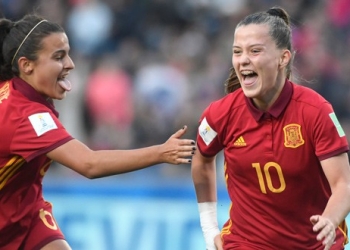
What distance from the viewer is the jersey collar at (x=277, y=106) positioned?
6156 millimetres

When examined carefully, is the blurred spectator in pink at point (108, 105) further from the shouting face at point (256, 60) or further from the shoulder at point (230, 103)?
the shouting face at point (256, 60)

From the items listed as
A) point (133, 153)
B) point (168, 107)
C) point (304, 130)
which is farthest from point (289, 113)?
point (168, 107)

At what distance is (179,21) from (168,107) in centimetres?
216

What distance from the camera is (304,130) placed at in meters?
6.02

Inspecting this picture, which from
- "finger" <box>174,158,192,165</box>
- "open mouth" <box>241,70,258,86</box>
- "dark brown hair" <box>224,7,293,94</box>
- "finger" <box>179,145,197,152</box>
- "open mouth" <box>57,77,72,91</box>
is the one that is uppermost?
"dark brown hair" <box>224,7,293,94</box>

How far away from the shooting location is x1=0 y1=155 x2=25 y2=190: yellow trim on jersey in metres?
6.29

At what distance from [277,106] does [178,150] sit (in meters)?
0.73

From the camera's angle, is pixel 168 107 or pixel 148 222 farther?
Result: pixel 168 107

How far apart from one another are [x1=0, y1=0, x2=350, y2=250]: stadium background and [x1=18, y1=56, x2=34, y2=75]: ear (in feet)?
11.7

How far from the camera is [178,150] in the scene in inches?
227

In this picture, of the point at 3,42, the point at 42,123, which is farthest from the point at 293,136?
the point at 3,42

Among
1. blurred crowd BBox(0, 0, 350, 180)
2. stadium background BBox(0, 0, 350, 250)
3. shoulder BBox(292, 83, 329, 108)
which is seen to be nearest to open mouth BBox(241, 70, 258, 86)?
shoulder BBox(292, 83, 329, 108)

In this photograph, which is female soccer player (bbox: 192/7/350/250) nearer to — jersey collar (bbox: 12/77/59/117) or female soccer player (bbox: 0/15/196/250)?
female soccer player (bbox: 0/15/196/250)

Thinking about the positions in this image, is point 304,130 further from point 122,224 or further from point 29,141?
point 122,224
